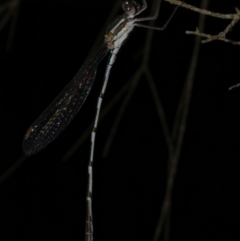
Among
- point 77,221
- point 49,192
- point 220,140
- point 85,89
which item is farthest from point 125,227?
point 85,89

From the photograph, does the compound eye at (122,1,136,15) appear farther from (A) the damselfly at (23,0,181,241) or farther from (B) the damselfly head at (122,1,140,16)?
(A) the damselfly at (23,0,181,241)

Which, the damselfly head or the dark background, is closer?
the damselfly head

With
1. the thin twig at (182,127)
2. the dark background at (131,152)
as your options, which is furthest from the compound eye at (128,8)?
the dark background at (131,152)

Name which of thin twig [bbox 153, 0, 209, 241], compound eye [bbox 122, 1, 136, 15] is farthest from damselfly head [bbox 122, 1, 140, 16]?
thin twig [bbox 153, 0, 209, 241]

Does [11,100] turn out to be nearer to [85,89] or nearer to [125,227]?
[125,227]

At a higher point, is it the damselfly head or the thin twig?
the damselfly head

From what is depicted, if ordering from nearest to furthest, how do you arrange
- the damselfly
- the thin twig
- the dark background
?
the thin twig → the damselfly → the dark background

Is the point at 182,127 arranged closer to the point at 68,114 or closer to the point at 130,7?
the point at 130,7
